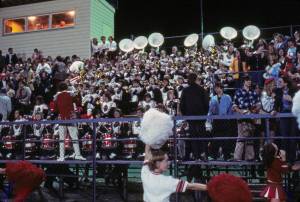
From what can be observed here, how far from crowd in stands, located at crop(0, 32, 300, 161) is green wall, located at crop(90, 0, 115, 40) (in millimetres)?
2635

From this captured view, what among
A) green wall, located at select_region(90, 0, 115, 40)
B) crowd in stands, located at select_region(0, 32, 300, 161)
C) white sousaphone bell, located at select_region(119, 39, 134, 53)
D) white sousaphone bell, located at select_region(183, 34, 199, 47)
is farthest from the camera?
green wall, located at select_region(90, 0, 115, 40)

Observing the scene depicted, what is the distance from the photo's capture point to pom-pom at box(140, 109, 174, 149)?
5.57m

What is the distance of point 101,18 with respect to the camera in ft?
77.6

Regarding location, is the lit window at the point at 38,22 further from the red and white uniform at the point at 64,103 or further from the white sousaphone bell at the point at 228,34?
the red and white uniform at the point at 64,103

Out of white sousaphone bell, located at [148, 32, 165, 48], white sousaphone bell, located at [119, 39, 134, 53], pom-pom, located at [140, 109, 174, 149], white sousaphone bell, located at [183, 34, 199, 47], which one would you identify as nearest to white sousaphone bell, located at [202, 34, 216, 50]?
white sousaphone bell, located at [183, 34, 199, 47]

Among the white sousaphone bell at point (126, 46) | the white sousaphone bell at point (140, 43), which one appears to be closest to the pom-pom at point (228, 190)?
the white sousaphone bell at point (126, 46)

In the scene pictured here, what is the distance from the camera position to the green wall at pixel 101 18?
22702 millimetres

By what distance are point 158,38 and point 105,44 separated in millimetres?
2423

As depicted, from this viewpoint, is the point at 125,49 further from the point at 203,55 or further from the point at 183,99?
the point at 183,99

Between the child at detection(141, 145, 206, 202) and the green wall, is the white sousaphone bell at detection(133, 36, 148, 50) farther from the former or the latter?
the child at detection(141, 145, 206, 202)

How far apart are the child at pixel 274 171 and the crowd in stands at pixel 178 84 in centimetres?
85

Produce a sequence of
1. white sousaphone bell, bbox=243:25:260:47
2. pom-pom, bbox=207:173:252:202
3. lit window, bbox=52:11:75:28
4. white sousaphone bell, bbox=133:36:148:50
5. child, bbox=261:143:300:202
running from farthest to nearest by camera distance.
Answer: lit window, bbox=52:11:75:28 < white sousaphone bell, bbox=133:36:148:50 < white sousaphone bell, bbox=243:25:260:47 < child, bbox=261:143:300:202 < pom-pom, bbox=207:173:252:202

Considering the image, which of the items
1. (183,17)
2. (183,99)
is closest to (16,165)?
(183,99)

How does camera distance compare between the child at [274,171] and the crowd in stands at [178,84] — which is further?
the crowd in stands at [178,84]
